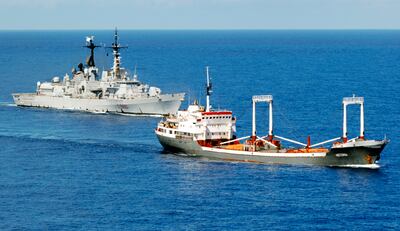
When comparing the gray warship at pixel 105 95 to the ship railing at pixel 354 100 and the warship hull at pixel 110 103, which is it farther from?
the ship railing at pixel 354 100

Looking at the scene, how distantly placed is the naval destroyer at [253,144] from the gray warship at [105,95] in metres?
35.3

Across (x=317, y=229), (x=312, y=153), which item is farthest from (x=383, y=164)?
(x=317, y=229)

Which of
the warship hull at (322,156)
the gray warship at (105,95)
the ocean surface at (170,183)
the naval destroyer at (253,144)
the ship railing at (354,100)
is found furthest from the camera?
the gray warship at (105,95)

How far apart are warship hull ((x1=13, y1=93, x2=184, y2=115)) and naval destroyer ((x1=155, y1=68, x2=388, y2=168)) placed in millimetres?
34875

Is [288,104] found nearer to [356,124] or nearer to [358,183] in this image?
[356,124]

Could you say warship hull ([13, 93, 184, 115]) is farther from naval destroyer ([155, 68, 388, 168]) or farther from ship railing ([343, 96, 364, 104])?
ship railing ([343, 96, 364, 104])

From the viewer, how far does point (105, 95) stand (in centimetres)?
15212

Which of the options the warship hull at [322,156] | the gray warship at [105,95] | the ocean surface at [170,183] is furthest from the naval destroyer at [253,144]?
the gray warship at [105,95]

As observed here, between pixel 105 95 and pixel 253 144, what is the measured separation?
189 ft

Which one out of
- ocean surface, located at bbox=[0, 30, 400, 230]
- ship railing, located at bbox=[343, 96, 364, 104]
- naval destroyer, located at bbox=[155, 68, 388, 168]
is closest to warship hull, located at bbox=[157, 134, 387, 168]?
naval destroyer, located at bbox=[155, 68, 388, 168]

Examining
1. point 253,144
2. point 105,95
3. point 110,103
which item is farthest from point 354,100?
point 105,95

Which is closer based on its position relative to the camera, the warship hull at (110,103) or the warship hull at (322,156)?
the warship hull at (322,156)

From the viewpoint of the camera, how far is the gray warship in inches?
5694

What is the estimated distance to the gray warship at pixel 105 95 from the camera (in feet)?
474
